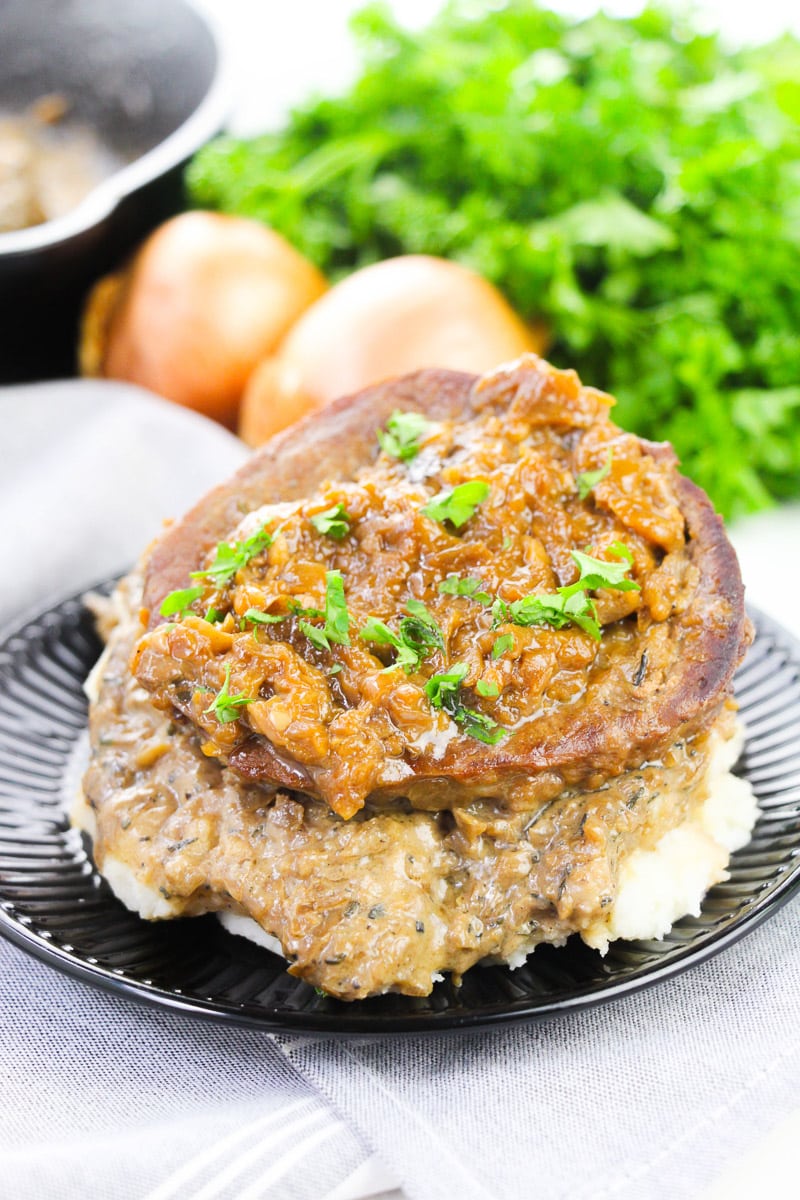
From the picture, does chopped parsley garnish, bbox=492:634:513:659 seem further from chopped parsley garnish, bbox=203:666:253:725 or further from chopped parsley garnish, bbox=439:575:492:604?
chopped parsley garnish, bbox=203:666:253:725

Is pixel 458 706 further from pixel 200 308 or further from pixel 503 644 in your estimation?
pixel 200 308

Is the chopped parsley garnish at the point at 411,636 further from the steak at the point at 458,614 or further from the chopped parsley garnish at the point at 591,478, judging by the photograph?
the chopped parsley garnish at the point at 591,478

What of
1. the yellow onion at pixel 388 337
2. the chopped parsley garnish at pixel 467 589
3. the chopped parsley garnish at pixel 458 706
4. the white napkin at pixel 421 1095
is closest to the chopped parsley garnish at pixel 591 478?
the chopped parsley garnish at pixel 467 589

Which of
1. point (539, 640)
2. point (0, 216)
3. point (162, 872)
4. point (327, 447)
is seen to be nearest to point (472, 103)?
point (0, 216)

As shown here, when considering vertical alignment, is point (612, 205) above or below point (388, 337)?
above

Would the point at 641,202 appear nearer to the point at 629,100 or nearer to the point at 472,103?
the point at 629,100

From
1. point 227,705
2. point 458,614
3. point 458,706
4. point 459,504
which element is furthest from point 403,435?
point 227,705

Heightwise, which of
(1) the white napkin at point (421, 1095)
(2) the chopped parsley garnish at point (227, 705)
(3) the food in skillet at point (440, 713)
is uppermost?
(2) the chopped parsley garnish at point (227, 705)

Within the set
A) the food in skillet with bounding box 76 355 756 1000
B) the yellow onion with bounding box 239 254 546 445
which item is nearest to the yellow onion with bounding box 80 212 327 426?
the yellow onion with bounding box 239 254 546 445
